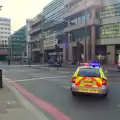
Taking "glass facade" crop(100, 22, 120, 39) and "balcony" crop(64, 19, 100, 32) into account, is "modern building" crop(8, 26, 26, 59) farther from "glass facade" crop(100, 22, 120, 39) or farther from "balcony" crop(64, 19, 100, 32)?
"glass facade" crop(100, 22, 120, 39)

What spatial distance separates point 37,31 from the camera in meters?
111

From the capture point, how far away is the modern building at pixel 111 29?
194 ft

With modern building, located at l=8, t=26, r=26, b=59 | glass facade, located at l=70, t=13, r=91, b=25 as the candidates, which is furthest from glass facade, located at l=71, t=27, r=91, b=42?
modern building, located at l=8, t=26, r=26, b=59

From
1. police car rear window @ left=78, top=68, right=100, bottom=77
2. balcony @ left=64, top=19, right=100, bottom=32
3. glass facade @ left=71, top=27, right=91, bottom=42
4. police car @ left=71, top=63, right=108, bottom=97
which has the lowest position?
police car @ left=71, top=63, right=108, bottom=97

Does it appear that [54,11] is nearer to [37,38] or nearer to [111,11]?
[37,38]

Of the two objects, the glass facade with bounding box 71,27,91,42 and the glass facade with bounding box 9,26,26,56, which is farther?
the glass facade with bounding box 9,26,26,56

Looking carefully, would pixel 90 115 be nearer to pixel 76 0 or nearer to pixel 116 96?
pixel 116 96

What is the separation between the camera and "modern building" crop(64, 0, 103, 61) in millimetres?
62844

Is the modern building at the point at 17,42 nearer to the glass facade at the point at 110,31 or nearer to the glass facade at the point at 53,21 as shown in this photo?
the glass facade at the point at 53,21

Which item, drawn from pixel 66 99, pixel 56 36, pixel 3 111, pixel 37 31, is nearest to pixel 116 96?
pixel 66 99

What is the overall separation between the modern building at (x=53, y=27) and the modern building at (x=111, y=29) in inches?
774

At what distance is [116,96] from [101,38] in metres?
50.6

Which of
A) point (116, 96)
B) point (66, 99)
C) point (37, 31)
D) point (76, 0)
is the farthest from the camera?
point (37, 31)

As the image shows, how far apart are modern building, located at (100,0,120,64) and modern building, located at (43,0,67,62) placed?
19648 millimetres
